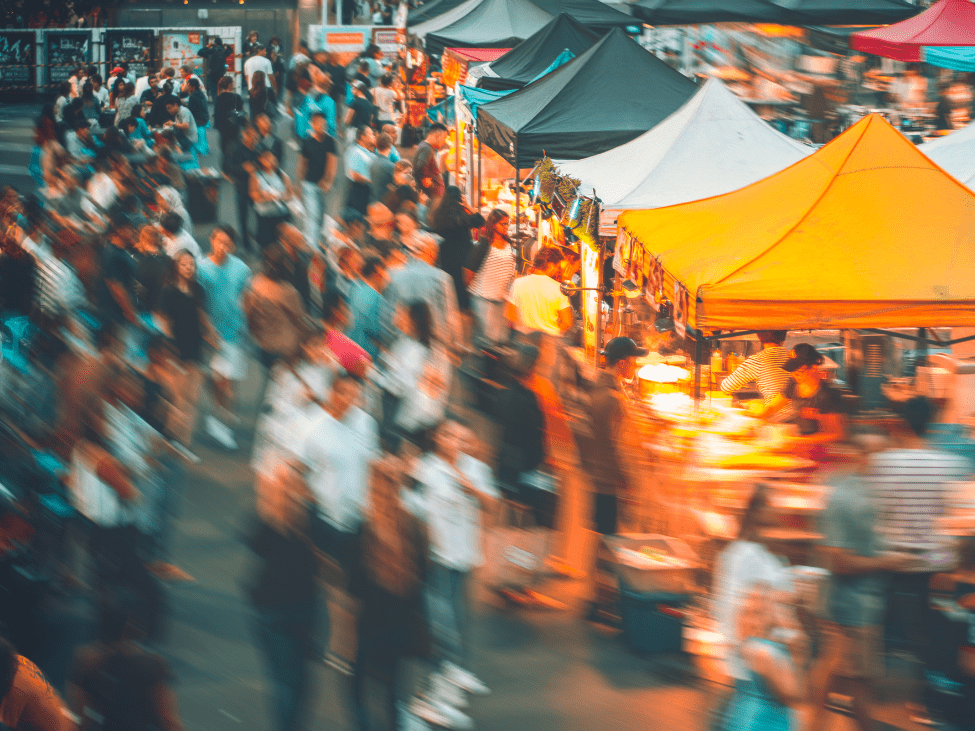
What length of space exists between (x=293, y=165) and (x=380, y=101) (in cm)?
262

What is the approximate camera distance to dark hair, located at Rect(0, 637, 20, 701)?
3412 millimetres

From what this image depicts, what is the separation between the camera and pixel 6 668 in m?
3.43

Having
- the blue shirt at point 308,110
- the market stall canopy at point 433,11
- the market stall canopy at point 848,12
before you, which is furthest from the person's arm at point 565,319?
the market stall canopy at point 433,11

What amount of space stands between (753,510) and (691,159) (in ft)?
19.7

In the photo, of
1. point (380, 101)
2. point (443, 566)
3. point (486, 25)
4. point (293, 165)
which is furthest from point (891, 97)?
point (443, 566)

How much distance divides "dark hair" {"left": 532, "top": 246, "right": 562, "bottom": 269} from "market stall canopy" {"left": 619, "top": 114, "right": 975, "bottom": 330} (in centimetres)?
132

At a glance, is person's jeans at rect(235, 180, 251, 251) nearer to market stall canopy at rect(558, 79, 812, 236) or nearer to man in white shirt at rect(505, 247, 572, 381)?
market stall canopy at rect(558, 79, 812, 236)

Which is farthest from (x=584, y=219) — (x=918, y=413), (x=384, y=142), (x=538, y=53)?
(x=538, y=53)

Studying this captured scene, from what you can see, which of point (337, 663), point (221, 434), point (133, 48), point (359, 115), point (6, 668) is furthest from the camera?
point (133, 48)

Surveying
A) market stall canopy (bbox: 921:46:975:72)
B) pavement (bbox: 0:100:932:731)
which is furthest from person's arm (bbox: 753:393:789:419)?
market stall canopy (bbox: 921:46:975:72)

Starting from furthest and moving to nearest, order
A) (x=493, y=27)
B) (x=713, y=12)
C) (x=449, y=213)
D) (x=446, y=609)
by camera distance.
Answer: (x=713, y=12) < (x=493, y=27) < (x=449, y=213) < (x=446, y=609)

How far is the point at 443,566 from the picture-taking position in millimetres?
5371

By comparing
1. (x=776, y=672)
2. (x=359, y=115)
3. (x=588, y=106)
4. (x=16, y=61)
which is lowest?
(x=776, y=672)

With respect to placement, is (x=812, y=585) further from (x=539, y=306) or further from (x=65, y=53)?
(x=65, y=53)
